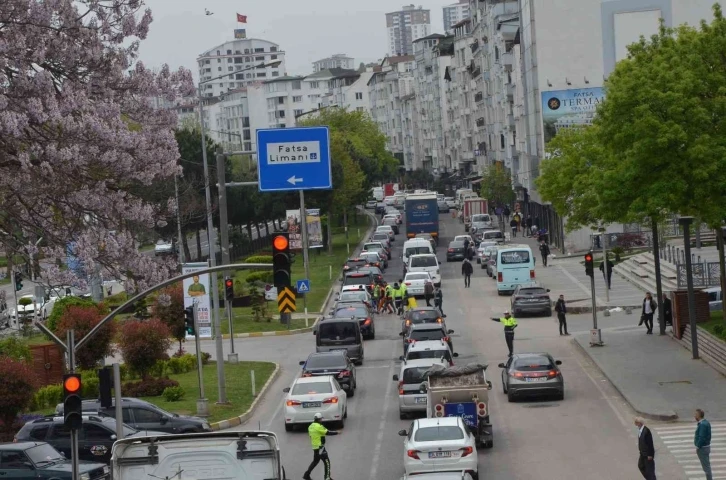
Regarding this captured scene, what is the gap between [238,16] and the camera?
569 ft

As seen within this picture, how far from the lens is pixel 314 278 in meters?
73.8

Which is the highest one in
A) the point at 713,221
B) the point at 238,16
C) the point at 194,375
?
the point at 238,16

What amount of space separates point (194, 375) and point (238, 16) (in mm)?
137044

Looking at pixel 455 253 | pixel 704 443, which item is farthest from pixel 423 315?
pixel 455 253

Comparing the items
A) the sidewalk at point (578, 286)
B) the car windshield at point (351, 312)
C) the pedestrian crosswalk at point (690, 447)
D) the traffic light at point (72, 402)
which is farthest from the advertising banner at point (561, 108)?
the traffic light at point (72, 402)

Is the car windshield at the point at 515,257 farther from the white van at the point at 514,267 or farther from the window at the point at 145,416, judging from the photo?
the window at the point at 145,416

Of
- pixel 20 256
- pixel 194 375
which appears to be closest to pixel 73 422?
pixel 20 256

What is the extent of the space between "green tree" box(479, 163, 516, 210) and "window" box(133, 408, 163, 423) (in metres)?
76.3

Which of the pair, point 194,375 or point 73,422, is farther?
point 194,375

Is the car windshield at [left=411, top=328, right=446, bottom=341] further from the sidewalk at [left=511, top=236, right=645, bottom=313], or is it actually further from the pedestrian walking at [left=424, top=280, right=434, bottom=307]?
the pedestrian walking at [left=424, top=280, right=434, bottom=307]

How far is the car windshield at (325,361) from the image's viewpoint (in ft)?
114

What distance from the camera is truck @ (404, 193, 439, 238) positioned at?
90312mm

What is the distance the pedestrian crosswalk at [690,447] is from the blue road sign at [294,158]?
1360 centimetres

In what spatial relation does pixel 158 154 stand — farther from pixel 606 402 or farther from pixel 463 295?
pixel 463 295
